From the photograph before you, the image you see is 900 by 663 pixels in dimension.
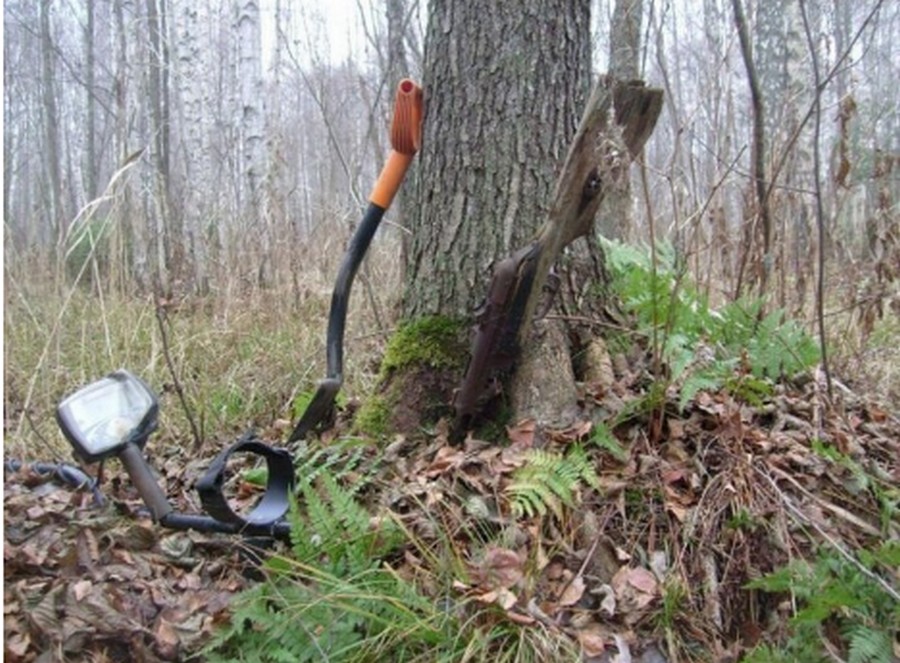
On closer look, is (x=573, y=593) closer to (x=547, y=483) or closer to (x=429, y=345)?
(x=547, y=483)

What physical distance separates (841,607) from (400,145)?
5.91ft

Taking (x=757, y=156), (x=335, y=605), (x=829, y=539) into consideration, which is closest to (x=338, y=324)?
(x=335, y=605)

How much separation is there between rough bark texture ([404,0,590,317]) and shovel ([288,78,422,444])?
0.13 meters

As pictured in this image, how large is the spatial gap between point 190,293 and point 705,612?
4.10 m

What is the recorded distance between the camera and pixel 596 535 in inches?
80.7

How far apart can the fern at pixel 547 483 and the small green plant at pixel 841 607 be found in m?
0.48

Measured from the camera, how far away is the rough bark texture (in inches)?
102

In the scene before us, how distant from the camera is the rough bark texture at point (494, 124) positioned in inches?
102

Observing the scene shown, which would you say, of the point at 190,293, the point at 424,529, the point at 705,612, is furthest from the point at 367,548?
the point at 190,293

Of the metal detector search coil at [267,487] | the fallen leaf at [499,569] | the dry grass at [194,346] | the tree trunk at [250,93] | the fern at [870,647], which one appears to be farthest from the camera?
the tree trunk at [250,93]

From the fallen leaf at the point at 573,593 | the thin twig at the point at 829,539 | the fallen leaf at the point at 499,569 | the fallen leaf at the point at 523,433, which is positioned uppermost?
the fallen leaf at the point at 523,433

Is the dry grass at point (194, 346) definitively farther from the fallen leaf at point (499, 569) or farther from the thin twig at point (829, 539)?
the thin twig at point (829, 539)

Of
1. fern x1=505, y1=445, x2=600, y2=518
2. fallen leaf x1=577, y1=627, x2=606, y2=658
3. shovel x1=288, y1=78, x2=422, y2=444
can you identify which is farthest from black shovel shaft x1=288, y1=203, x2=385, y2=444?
fallen leaf x1=577, y1=627, x2=606, y2=658

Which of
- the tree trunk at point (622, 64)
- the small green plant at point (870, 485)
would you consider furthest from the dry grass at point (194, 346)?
the small green plant at point (870, 485)
